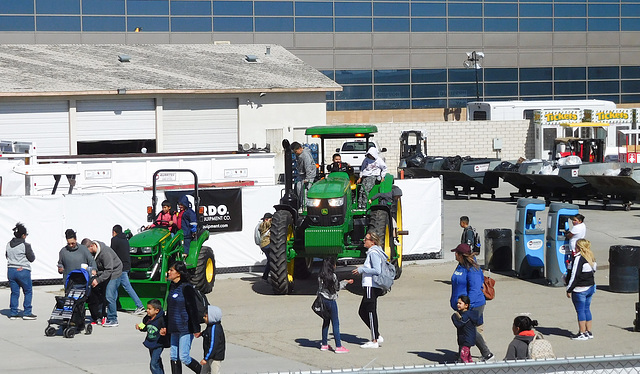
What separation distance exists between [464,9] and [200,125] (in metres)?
25.1

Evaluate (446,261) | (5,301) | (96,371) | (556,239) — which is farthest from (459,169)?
(96,371)

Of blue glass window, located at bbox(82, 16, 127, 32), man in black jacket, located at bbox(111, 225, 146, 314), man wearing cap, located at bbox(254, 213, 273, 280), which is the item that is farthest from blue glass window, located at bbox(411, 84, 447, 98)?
man in black jacket, located at bbox(111, 225, 146, 314)

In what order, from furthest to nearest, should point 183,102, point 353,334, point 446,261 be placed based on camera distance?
point 183,102 < point 446,261 < point 353,334

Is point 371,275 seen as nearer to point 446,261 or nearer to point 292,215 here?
point 292,215

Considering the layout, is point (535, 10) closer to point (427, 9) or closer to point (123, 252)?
point (427, 9)

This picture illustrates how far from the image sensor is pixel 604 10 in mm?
59625

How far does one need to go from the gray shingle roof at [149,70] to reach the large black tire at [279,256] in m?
19.7

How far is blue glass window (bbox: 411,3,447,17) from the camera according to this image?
187ft

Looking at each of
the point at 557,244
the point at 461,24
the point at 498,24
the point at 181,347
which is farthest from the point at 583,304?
the point at 498,24

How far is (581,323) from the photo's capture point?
43.3ft

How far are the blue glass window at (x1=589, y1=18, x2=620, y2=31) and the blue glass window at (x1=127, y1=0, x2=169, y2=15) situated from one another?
25688mm

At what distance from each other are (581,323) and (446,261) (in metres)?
7.84

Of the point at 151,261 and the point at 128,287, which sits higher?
the point at 151,261

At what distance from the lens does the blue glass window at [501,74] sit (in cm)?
5843
